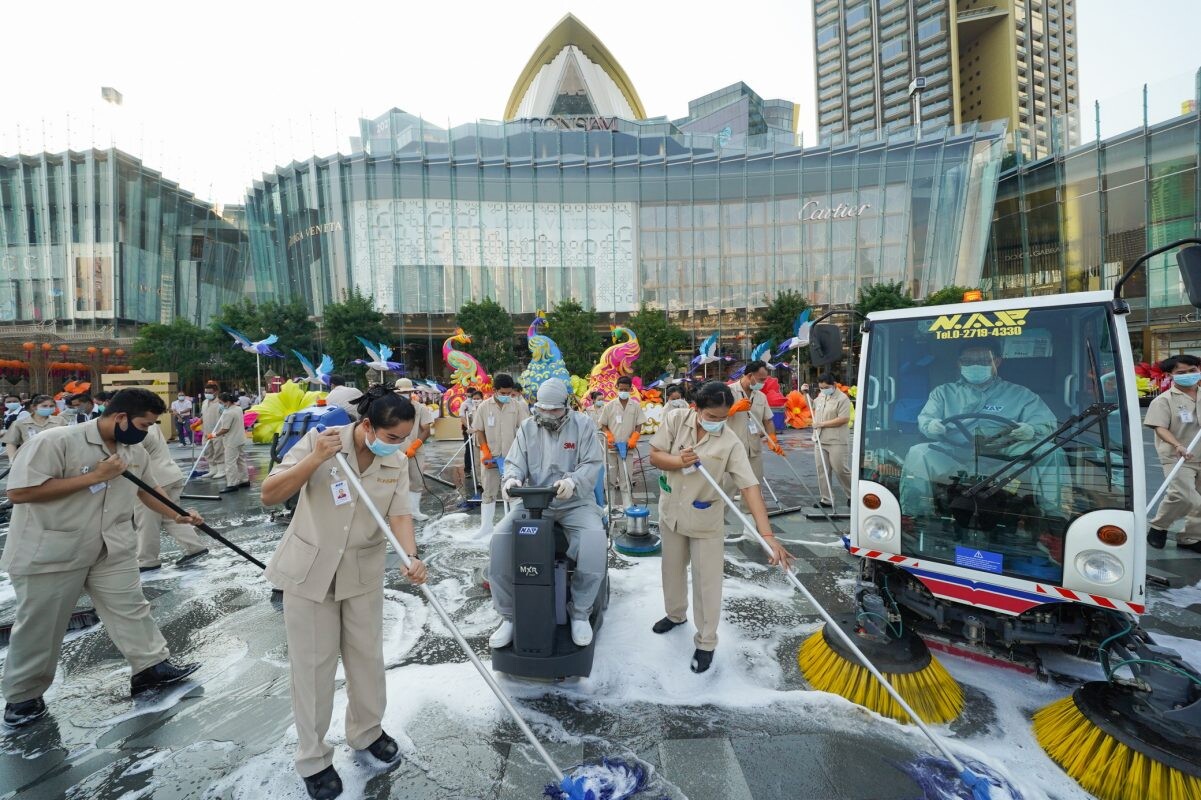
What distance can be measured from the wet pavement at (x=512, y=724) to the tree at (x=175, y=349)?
30.5 metres

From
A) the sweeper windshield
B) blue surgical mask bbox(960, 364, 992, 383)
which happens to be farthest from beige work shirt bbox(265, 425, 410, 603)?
blue surgical mask bbox(960, 364, 992, 383)

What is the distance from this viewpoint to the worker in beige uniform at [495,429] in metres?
6.78

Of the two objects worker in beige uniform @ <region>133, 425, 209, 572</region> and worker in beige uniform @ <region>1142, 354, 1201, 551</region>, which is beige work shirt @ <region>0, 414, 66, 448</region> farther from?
worker in beige uniform @ <region>1142, 354, 1201, 551</region>

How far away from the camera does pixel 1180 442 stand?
584 cm

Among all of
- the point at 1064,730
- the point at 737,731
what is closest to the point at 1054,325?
the point at 1064,730

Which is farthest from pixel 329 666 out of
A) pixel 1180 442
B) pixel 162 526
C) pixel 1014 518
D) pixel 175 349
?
pixel 175 349

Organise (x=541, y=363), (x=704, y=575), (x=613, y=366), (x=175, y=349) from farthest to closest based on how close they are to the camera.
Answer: (x=175, y=349) → (x=541, y=363) → (x=613, y=366) → (x=704, y=575)

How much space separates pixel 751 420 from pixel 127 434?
5.91 metres

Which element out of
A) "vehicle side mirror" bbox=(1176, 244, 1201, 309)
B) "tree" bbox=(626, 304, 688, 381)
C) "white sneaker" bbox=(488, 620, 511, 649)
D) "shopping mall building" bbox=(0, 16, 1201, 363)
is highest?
"shopping mall building" bbox=(0, 16, 1201, 363)

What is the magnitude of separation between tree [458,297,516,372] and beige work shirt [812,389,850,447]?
2317 cm

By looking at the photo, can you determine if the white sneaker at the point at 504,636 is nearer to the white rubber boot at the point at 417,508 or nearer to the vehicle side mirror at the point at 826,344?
the vehicle side mirror at the point at 826,344

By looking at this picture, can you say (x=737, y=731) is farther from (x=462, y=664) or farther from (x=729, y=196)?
(x=729, y=196)

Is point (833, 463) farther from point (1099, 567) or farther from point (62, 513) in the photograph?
point (62, 513)

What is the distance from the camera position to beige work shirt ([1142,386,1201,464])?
18.6ft
